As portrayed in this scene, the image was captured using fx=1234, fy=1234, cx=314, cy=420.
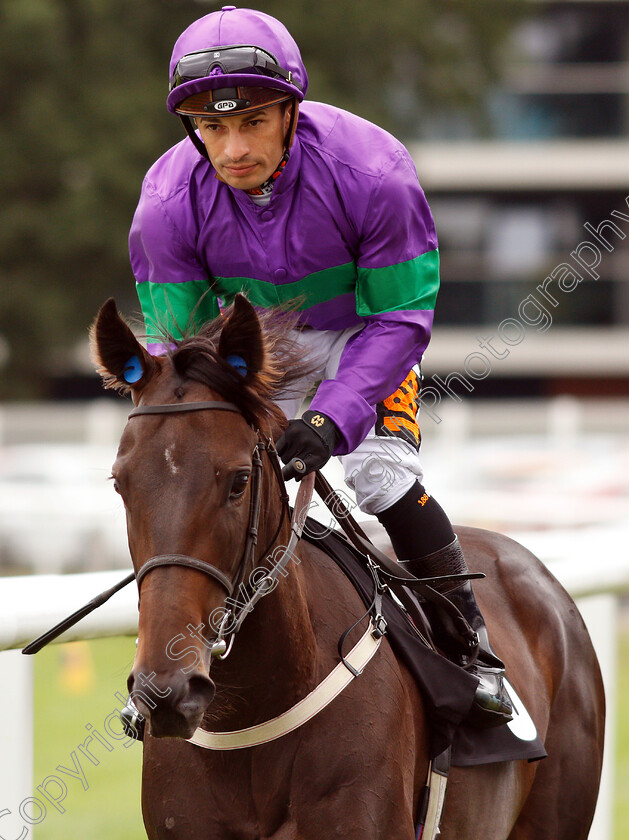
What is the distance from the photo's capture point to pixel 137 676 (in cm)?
226

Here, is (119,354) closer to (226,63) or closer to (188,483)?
(188,483)

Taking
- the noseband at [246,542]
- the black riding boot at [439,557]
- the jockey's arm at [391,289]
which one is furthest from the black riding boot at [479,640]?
the noseband at [246,542]

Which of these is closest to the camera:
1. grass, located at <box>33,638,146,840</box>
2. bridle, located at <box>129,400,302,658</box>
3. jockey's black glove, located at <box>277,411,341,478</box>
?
bridle, located at <box>129,400,302,658</box>

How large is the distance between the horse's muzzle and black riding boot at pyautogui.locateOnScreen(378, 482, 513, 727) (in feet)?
3.40

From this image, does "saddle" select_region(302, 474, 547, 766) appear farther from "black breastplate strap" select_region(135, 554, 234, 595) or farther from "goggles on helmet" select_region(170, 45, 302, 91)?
"goggles on helmet" select_region(170, 45, 302, 91)

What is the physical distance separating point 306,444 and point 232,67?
867 mm

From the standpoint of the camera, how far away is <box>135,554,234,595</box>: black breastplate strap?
235cm

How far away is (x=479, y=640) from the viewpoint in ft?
11.2

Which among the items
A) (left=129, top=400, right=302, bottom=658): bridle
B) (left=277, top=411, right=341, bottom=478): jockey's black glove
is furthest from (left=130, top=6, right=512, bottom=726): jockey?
(left=129, top=400, right=302, bottom=658): bridle

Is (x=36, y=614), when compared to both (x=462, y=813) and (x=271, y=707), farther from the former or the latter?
(x=462, y=813)

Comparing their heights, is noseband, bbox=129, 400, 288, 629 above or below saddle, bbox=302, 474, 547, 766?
above

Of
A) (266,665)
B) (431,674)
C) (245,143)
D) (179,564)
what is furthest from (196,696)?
(245,143)

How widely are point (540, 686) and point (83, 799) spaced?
352cm

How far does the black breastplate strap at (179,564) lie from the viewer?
235 centimetres
